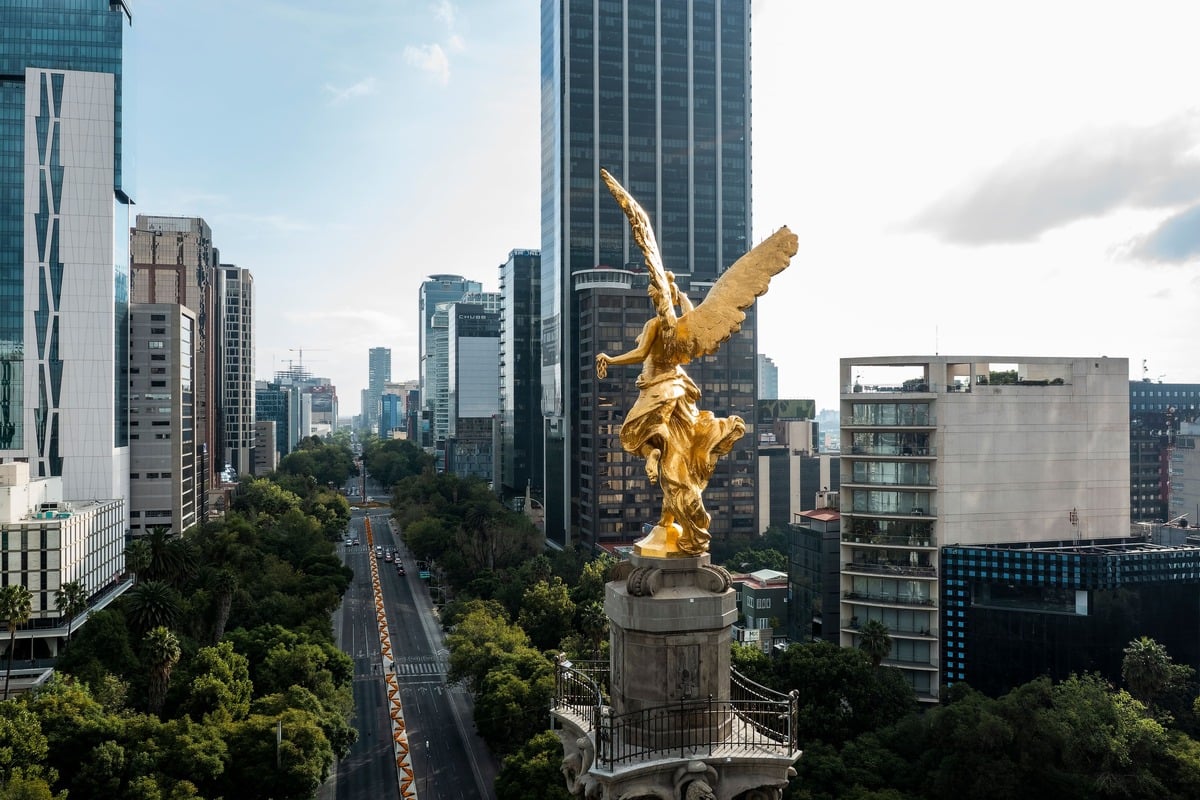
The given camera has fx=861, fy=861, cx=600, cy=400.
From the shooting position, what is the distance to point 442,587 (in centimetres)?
10562

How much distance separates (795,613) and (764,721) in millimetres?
55767

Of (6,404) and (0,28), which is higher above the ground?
(0,28)

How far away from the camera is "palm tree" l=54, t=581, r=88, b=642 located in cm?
6719

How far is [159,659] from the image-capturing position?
171ft

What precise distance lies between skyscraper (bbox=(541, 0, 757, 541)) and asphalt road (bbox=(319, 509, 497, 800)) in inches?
1274

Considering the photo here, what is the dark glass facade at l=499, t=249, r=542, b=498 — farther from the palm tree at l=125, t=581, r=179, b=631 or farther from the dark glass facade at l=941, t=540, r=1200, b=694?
the dark glass facade at l=941, t=540, r=1200, b=694

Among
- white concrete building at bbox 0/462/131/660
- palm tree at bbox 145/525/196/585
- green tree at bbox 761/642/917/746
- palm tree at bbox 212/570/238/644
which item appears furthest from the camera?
palm tree at bbox 145/525/196/585

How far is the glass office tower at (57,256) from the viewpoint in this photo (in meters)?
91.8

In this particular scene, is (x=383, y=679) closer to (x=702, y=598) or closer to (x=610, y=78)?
(x=702, y=598)

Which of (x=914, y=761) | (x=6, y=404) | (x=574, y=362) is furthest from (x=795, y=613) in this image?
(x=6, y=404)

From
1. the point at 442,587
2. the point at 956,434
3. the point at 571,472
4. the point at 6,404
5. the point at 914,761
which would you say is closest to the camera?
the point at 914,761

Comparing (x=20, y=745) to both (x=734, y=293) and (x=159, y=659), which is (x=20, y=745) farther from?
(x=734, y=293)

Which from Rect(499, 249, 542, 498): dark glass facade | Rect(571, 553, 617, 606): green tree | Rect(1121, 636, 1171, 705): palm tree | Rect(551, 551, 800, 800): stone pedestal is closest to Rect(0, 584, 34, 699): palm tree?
Rect(571, 553, 617, 606): green tree

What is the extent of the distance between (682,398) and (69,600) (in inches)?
2673
